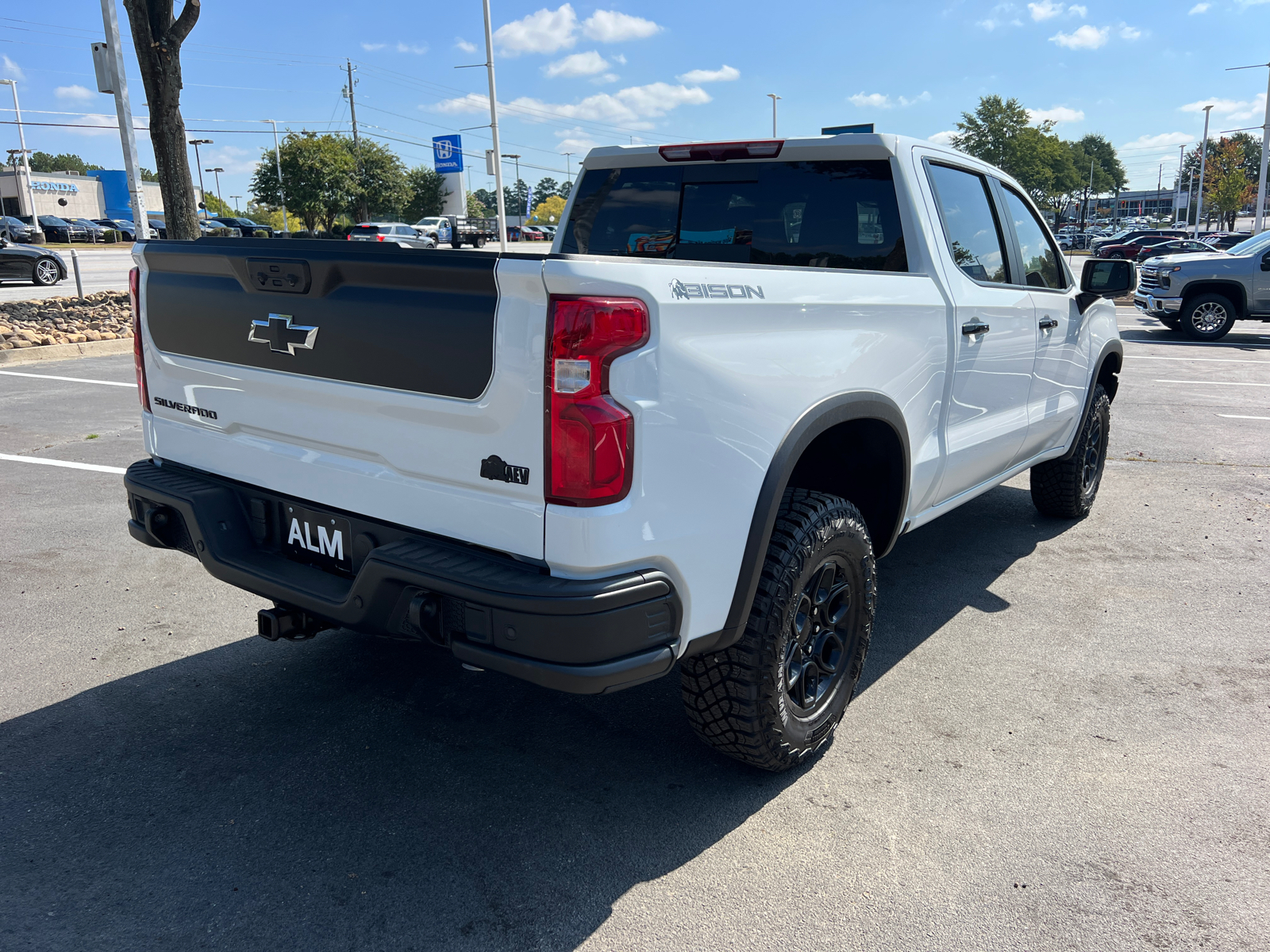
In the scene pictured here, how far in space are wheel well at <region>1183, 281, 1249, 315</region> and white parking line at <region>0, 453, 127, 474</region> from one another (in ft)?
50.8

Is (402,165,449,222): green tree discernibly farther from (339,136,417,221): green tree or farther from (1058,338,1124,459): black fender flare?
(1058,338,1124,459): black fender flare

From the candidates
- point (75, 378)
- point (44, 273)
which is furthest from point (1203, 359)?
point (44, 273)

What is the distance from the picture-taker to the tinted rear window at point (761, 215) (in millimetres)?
3594

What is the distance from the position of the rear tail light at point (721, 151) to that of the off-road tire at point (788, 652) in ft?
5.31

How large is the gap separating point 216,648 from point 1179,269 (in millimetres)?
15802

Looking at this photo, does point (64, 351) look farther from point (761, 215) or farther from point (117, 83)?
point (761, 215)

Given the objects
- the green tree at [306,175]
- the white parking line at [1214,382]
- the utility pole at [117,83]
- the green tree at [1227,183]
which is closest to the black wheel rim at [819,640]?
the white parking line at [1214,382]

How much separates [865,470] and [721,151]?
57.9 inches

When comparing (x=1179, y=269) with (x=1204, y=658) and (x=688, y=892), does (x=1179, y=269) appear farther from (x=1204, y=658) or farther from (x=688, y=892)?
(x=688, y=892)

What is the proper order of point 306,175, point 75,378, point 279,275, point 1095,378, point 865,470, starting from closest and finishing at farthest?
point 279,275
point 865,470
point 1095,378
point 75,378
point 306,175

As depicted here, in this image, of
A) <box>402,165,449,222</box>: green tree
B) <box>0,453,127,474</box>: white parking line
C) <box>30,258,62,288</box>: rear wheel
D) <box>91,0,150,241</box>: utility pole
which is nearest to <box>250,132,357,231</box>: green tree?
<box>402,165,449,222</box>: green tree

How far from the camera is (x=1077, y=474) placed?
5453 millimetres

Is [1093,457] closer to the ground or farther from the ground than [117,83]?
closer to the ground

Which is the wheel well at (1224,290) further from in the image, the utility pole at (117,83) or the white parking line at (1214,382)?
the utility pole at (117,83)
